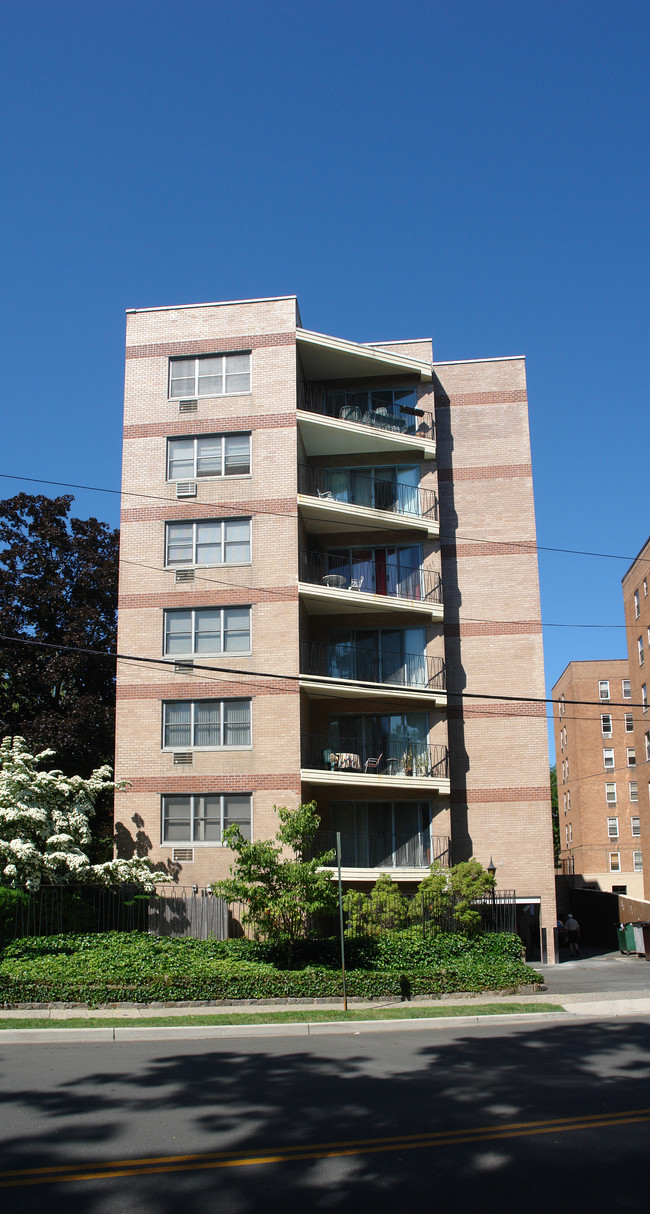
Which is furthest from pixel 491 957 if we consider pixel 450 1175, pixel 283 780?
pixel 450 1175

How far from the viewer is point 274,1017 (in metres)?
16.5

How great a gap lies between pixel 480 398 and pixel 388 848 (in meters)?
13.8

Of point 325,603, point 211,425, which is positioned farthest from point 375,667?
point 211,425

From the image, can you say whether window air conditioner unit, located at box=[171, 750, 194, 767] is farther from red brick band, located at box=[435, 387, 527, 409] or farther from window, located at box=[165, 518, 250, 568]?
red brick band, located at box=[435, 387, 527, 409]

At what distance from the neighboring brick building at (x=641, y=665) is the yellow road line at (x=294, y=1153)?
1520 inches

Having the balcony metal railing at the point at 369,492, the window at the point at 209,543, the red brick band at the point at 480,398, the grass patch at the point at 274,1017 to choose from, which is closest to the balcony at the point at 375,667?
the window at the point at 209,543

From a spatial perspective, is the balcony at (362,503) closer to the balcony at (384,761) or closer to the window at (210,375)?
the window at (210,375)

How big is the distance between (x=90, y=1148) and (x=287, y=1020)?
27.9 ft

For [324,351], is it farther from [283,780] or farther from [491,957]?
[491,957]

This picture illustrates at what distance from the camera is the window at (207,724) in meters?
24.5

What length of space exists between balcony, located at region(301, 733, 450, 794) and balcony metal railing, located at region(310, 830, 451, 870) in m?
1.32

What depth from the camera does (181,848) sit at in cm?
2386

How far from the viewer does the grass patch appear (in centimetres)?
1584

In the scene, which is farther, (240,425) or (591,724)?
(591,724)
